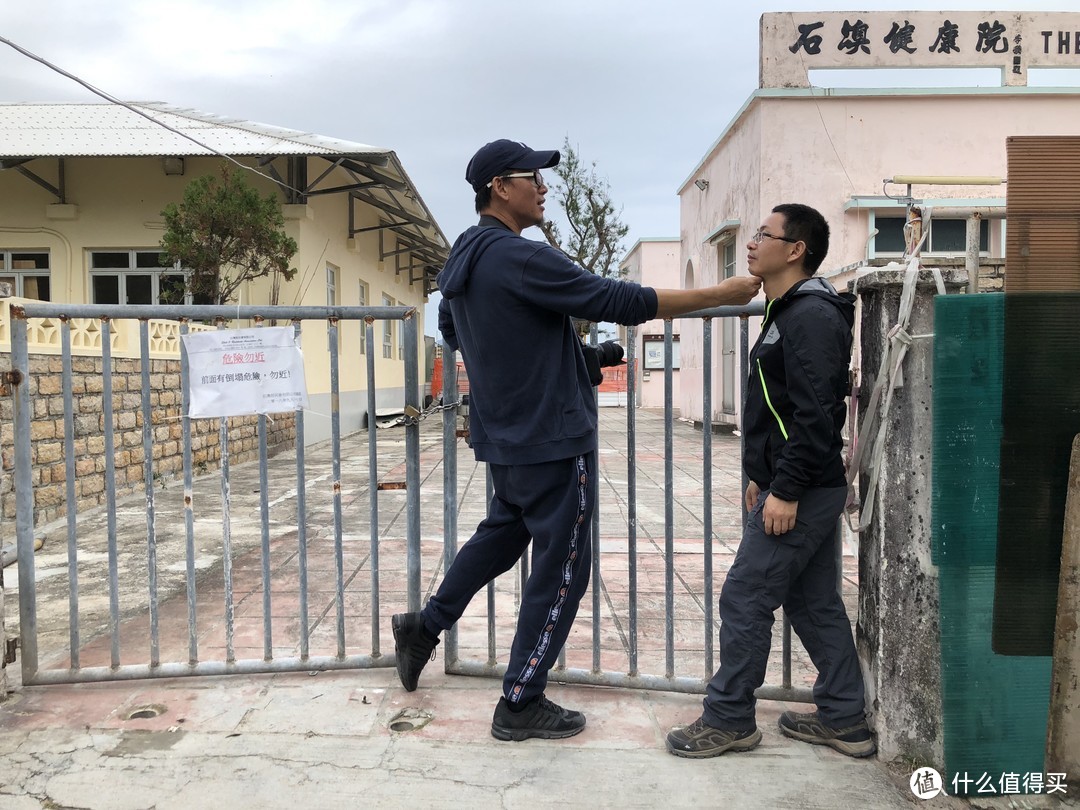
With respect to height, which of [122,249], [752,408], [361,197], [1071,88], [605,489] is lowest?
[605,489]

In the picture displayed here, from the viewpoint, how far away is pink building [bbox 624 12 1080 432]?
13047mm

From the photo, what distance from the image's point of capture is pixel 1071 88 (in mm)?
13016

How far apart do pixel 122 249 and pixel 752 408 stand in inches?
539

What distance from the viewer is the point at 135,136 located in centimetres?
1250

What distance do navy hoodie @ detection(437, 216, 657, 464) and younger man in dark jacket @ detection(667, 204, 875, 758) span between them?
0.47m

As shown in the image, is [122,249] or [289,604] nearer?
[289,604]

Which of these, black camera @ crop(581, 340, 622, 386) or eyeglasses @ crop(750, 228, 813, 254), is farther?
black camera @ crop(581, 340, 622, 386)

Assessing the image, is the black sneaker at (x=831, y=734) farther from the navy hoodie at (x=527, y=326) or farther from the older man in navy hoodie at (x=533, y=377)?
the navy hoodie at (x=527, y=326)

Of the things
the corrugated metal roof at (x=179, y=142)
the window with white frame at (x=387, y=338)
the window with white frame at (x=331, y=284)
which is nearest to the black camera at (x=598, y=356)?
the corrugated metal roof at (x=179, y=142)

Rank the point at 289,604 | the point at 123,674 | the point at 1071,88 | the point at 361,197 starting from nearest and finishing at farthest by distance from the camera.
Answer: the point at 123,674 < the point at 289,604 < the point at 1071,88 < the point at 361,197

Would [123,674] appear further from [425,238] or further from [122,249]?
[425,238]

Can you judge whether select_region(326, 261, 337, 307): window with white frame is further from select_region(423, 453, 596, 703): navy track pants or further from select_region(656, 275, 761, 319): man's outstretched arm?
select_region(656, 275, 761, 319): man's outstretched arm

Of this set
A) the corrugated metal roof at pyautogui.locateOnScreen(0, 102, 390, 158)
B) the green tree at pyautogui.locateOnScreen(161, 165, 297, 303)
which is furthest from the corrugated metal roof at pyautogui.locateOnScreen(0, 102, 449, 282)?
the green tree at pyautogui.locateOnScreen(161, 165, 297, 303)

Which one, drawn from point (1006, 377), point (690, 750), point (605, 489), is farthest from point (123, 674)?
point (605, 489)
